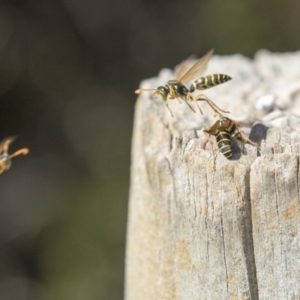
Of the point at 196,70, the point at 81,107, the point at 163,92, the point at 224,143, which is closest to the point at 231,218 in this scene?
the point at 224,143

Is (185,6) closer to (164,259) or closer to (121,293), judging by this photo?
(121,293)

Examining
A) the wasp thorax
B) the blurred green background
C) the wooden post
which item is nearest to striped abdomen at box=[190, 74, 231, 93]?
the wasp thorax

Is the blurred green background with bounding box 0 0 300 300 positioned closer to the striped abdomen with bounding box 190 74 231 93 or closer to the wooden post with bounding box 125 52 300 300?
the striped abdomen with bounding box 190 74 231 93

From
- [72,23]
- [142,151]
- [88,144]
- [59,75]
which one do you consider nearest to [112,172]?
[88,144]

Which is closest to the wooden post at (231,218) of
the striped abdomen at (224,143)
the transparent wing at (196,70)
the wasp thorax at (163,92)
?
the striped abdomen at (224,143)

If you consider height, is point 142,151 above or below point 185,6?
below

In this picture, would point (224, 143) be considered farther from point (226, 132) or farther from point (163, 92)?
point (163, 92)

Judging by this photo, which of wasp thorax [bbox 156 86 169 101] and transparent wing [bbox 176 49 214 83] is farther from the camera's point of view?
transparent wing [bbox 176 49 214 83]
